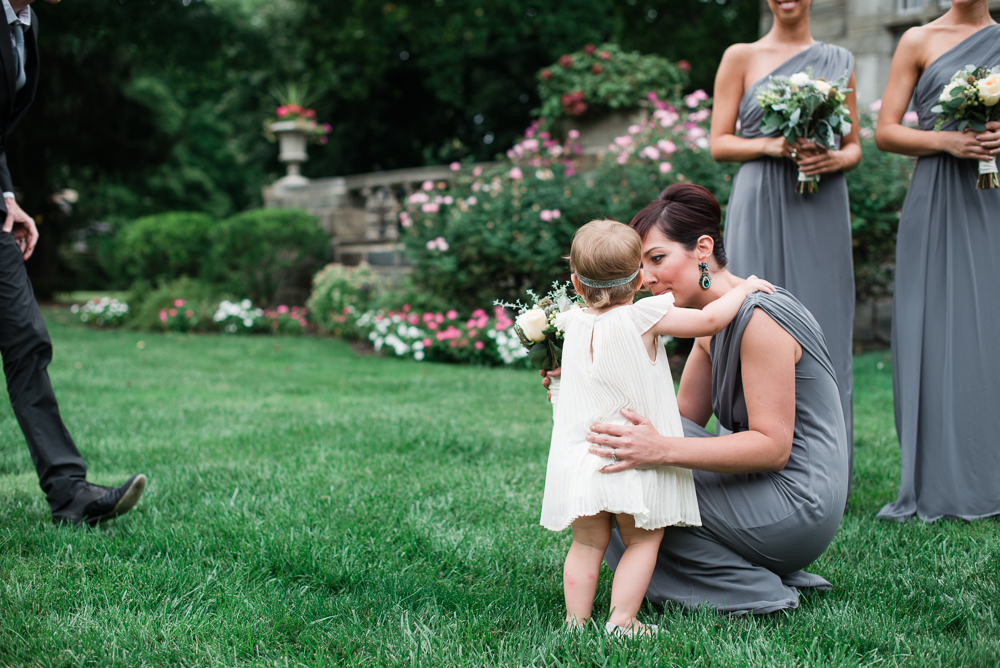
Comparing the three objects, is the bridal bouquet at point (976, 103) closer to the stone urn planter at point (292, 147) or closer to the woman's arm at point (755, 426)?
the woman's arm at point (755, 426)

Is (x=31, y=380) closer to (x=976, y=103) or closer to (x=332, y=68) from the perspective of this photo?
(x=976, y=103)

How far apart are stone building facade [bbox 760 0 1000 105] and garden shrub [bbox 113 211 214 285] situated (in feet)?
31.2

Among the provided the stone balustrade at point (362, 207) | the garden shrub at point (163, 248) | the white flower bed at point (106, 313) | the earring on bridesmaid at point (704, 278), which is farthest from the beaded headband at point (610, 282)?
A: the white flower bed at point (106, 313)

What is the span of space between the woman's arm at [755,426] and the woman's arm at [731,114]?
4.84 feet

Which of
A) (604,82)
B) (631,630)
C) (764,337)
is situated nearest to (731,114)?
(764,337)

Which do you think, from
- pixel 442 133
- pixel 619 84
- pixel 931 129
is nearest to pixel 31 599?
pixel 931 129

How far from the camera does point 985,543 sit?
287cm

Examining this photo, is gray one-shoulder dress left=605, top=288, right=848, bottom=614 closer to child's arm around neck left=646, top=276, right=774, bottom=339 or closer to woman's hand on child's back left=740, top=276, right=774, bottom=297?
woman's hand on child's back left=740, top=276, right=774, bottom=297

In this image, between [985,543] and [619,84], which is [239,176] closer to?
[619,84]

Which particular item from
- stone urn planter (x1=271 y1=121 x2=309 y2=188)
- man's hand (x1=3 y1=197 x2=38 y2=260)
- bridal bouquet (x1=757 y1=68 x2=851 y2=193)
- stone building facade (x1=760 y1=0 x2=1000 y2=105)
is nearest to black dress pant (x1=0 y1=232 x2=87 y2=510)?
man's hand (x1=3 y1=197 x2=38 y2=260)

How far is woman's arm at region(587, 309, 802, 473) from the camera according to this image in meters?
2.10

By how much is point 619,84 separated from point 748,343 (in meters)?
8.53

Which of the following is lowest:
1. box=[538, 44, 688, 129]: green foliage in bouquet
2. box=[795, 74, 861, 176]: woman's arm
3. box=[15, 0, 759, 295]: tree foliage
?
box=[795, 74, 861, 176]: woman's arm

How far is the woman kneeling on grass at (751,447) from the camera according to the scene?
218 centimetres
